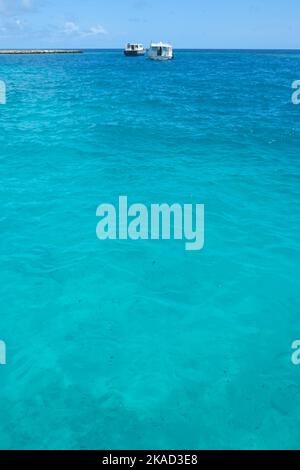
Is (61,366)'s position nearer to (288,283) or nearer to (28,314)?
(28,314)

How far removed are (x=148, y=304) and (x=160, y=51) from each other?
111975 millimetres

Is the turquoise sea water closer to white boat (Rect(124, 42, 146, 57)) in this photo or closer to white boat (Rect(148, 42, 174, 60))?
white boat (Rect(148, 42, 174, 60))

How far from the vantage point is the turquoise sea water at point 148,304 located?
7.45 meters

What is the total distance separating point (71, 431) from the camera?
725 centimetres

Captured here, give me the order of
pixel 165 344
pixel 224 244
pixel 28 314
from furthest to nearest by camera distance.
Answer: pixel 224 244 → pixel 28 314 → pixel 165 344

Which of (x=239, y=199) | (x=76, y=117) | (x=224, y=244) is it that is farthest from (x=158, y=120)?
(x=224, y=244)

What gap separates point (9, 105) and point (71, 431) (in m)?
33.2

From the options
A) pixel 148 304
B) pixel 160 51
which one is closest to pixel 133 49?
pixel 160 51

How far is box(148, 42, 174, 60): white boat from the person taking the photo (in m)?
106

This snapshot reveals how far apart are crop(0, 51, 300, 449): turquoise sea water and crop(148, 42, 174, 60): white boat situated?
3811 inches

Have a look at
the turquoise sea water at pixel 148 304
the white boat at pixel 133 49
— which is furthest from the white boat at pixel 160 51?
the turquoise sea water at pixel 148 304

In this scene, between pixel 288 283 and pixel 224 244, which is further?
pixel 224 244

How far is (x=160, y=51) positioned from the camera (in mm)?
107250

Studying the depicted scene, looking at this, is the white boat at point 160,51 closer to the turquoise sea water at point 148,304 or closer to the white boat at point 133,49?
the white boat at point 133,49
